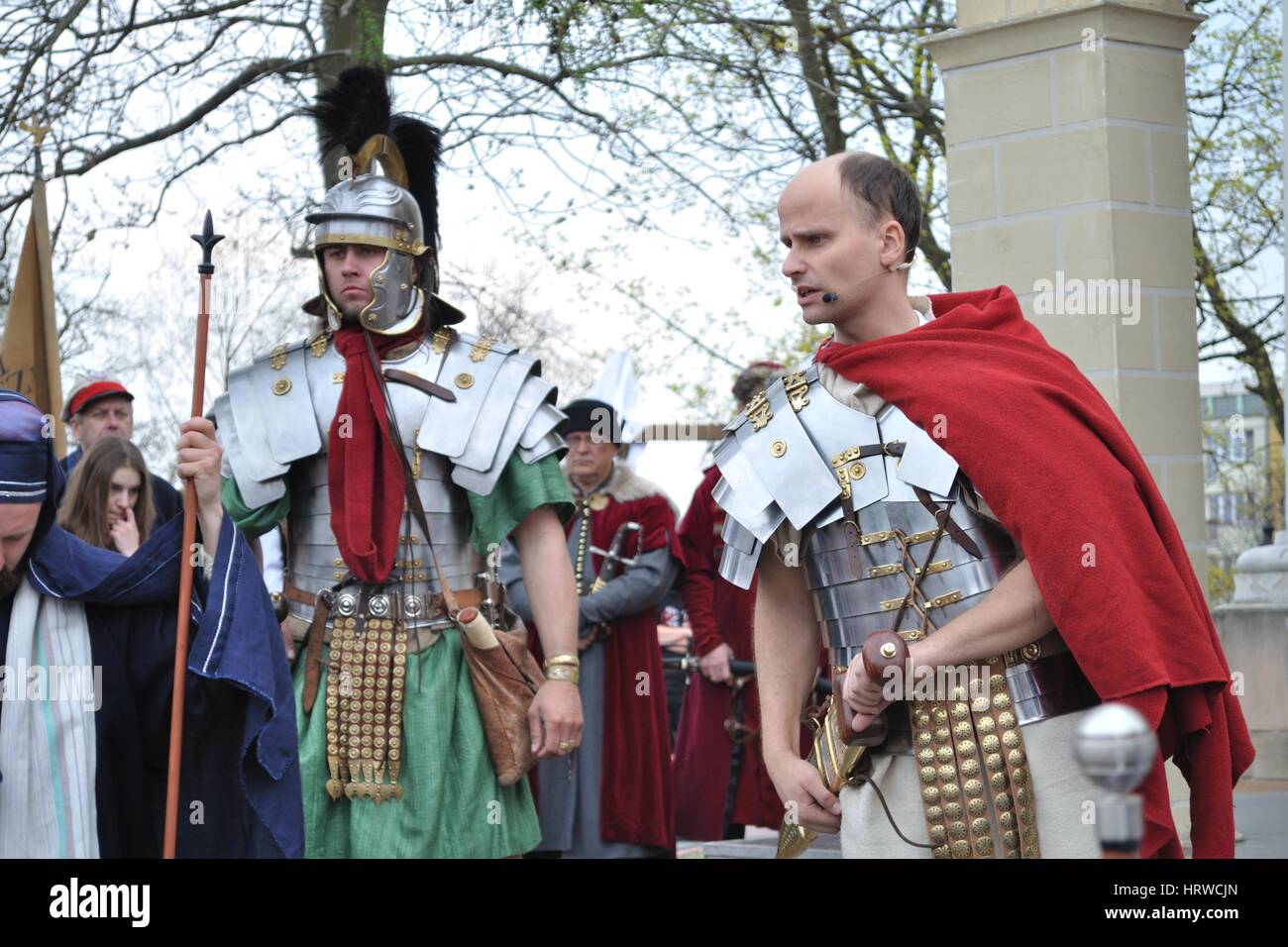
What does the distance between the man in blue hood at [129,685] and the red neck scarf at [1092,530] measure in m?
1.33

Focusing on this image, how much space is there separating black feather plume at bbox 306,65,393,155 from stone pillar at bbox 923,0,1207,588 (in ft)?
7.97

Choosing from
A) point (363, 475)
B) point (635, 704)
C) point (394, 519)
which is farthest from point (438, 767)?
point (635, 704)

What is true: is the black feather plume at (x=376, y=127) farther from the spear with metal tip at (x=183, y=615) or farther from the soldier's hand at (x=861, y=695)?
the soldier's hand at (x=861, y=695)

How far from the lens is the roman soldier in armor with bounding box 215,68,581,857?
477 cm

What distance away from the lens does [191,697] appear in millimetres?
3840

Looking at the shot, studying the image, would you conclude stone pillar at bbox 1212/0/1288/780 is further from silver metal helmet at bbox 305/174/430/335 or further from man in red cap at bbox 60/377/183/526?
silver metal helmet at bbox 305/174/430/335

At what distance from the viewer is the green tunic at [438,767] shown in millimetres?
4734

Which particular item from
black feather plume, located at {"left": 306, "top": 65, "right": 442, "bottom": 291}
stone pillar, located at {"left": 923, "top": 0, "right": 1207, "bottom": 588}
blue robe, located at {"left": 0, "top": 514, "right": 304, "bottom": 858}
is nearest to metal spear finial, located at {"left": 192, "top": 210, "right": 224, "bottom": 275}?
blue robe, located at {"left": 0, "top": 514, "right": 304, "bottom": 858}

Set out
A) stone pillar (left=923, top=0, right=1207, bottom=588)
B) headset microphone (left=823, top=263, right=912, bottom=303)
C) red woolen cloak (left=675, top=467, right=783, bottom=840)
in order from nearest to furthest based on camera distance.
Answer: headset microphone (left=823, top=263, right=912, bottom=303)
stone pillar (left=923, top=0, right=1207, bottom=588)
red woolen cloak (left=675, top=467, right=783, bottom=840)
